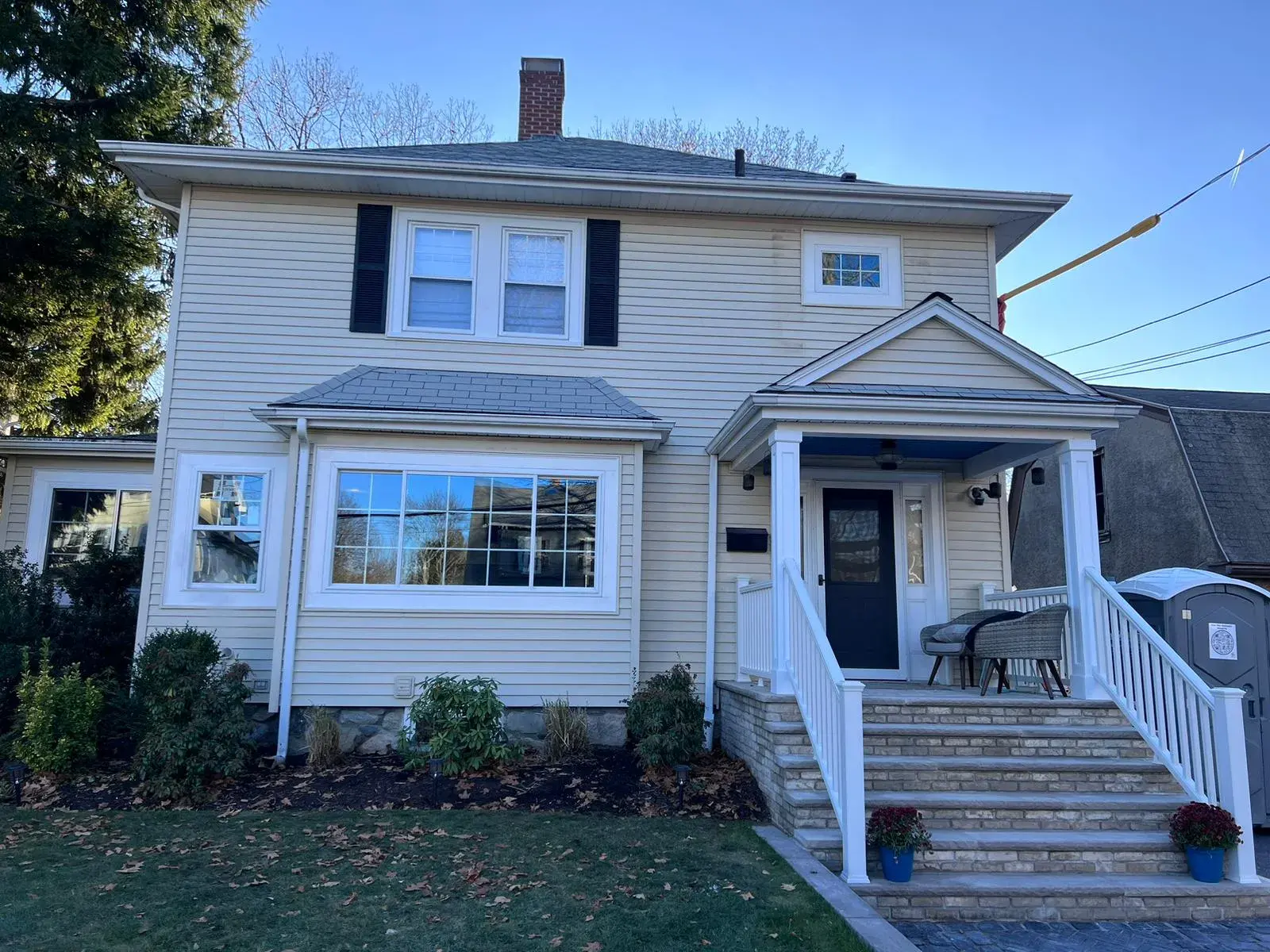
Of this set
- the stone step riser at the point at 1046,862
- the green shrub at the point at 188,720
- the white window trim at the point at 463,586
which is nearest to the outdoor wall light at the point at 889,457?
the white window trim at the point at 463,586

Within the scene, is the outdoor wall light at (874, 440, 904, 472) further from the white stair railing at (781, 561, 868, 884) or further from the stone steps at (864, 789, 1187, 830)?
the stone steps at (864, 789, 1187, 830)

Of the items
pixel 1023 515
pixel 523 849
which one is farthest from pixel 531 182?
pixel 1023 515

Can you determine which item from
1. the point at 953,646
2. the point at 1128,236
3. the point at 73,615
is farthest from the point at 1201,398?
the point at 73,615

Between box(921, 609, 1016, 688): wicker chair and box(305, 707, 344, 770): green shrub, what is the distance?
17.5 feet

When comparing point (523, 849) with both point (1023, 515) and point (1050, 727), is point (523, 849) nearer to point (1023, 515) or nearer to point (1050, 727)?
point (1050, 727)

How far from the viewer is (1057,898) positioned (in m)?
5.35

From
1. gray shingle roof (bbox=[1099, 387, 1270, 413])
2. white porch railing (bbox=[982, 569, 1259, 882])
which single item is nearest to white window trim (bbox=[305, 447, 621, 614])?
white porch railing (bbox=[982, 569, 1259, 882])

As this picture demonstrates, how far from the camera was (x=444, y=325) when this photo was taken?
9.37 m

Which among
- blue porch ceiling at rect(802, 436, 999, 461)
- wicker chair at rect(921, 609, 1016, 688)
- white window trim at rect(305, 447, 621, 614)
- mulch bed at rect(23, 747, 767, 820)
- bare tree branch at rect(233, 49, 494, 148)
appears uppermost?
bare tree branch at rect(233, 49, 494, 148)

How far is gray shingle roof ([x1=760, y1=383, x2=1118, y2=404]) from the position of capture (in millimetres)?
7273

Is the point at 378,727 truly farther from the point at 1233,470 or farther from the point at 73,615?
the point at 1233,470

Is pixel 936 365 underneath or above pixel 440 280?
underneath

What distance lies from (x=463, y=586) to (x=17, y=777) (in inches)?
141

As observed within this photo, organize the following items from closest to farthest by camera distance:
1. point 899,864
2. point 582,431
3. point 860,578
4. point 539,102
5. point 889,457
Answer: point 899,864 < point 582,431 < point 889,457 < point 860,578 < point 539,102
